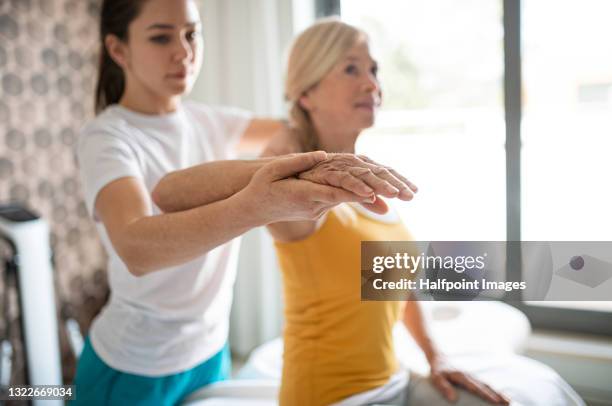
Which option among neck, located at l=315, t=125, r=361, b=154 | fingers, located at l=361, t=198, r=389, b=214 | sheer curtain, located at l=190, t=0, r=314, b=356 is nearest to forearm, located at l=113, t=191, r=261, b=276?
fingers, located at l=361, t=198, r=389, b=214

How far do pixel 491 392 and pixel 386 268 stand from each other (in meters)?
0.22

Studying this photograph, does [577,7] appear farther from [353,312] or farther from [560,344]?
[560,344]

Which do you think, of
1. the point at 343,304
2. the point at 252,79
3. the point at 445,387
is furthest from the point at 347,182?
the point at 252,79

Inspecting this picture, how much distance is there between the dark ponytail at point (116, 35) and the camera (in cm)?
73

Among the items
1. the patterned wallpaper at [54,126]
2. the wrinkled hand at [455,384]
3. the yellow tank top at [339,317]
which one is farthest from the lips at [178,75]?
the patterned wallpaper at [54,126]

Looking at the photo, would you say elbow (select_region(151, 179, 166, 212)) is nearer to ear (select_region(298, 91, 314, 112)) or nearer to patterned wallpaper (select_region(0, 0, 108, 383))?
ear (select_region(298, 91, 314, 112))

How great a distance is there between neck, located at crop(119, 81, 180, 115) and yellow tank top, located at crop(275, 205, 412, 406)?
28 cm

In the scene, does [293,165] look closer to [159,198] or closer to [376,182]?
[376,182]

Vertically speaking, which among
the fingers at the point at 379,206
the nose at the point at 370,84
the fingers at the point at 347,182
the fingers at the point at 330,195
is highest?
the nose at the point at 370,84

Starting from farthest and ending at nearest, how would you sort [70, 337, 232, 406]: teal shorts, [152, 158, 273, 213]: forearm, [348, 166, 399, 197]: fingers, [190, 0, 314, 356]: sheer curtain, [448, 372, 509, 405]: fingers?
→ [190, 0, 314, 356]: sheer curtain < [70, 337, 232, 406]: teal shorts < [448, 372, 509, 405]: fingers < [152, 158, 273, 213]: forearm < [348, 166, 399, 197]: fingers

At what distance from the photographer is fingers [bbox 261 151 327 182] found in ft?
1.56

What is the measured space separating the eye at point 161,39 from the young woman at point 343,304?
0.20m

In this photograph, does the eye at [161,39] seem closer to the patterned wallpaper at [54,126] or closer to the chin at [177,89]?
the chin at [177,89]

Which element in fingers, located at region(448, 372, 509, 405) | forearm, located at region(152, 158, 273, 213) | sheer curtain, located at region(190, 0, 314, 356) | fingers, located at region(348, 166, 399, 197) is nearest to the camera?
fingers, located at region(348, 166, 399, 197)
